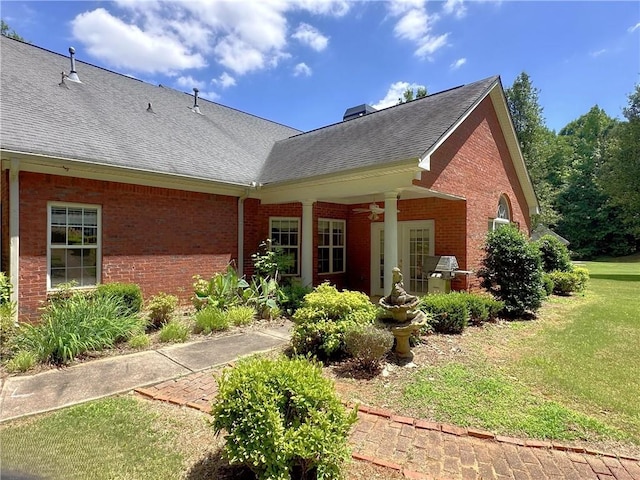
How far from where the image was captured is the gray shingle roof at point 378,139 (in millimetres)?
8180

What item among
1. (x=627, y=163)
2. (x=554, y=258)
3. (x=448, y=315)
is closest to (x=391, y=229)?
(x=448, y=315)

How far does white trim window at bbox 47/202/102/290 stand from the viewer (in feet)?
23.7

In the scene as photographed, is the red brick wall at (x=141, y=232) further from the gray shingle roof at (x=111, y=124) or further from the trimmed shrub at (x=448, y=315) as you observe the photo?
the trimmed shrub at (x=448, y=315)

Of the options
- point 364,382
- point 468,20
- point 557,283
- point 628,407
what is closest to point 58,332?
point 364,382

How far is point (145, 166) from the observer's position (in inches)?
320

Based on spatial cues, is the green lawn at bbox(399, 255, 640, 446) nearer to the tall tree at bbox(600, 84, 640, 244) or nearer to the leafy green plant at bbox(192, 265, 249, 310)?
the leafy green plant at bbox(192, 265, 249, 310)

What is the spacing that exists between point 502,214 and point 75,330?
13.2 metres

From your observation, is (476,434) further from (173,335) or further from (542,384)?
(173,335)

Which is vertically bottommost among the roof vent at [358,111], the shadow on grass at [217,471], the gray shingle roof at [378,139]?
the shadow on grass at [217,471]

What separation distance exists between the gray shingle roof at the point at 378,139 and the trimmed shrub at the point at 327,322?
359 cm

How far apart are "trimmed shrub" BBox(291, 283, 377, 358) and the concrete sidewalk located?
2.94 feet

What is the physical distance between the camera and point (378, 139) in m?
9.44

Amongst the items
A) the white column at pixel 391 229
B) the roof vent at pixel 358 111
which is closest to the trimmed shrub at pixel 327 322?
the white column at pixel 391 229

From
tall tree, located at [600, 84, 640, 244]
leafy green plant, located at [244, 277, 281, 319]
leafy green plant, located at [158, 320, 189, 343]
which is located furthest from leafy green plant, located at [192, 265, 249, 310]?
tall tree, located at [600, 84, 640, 244]
